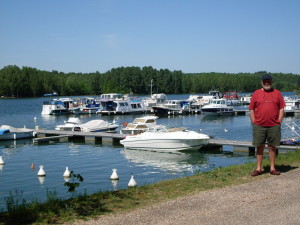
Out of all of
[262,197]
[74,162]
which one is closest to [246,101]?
[74,162]

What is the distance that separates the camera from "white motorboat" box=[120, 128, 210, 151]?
28.9m

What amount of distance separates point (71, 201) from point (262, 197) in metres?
3.83

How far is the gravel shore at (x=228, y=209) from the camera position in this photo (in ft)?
22.3

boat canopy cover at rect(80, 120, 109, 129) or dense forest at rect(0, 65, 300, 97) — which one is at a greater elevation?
dense forest at rect(0, 65, 300, 97)

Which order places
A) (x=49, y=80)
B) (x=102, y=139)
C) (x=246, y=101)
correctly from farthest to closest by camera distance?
(x=49, y=80) → (x=246, y=101) → (x=102, y=139)

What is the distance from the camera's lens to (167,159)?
27.1 meters

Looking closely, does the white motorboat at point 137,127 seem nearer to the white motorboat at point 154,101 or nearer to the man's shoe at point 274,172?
the man's shoe at point 274,172

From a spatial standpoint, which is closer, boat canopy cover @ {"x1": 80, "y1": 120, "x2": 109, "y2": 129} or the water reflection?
the water reflection

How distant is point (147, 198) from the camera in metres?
8.41

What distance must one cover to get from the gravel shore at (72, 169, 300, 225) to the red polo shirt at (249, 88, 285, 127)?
1523mm

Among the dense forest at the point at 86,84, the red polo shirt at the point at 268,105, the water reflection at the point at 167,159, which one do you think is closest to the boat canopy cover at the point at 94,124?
the water reflection at the point at 167,159

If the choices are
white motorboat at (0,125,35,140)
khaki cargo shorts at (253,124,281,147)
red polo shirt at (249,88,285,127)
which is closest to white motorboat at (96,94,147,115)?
white motorboat at (0,125,35,140)

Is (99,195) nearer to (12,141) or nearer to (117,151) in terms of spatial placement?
(117,151)

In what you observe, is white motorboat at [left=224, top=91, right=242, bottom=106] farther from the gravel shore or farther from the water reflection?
the gravel shore
